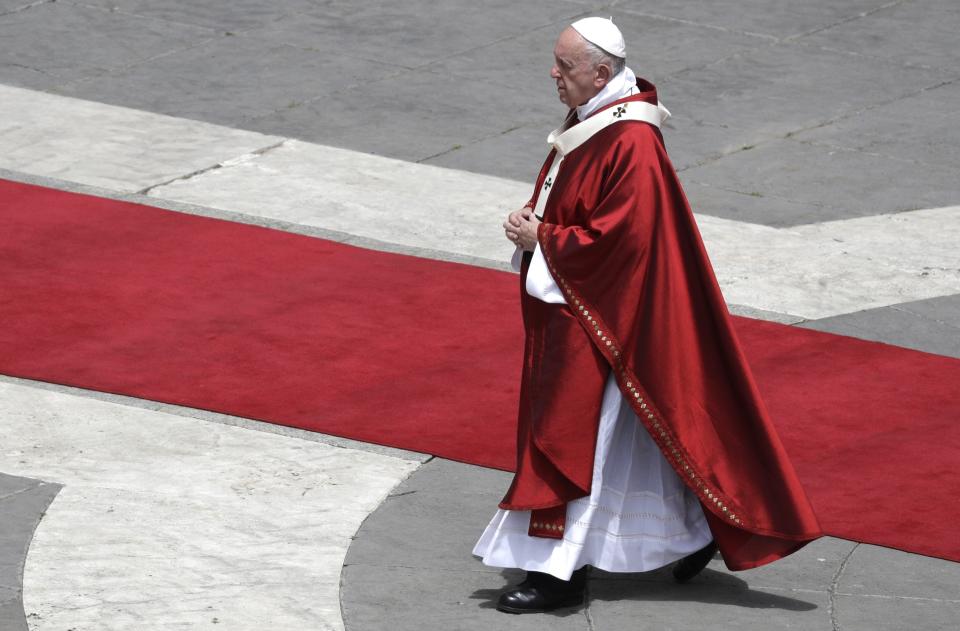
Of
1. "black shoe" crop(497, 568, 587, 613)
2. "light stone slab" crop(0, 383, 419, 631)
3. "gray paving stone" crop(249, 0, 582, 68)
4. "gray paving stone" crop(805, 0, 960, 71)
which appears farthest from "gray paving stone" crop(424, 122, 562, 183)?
"black shoe" crop(497, 568, 587, 613)

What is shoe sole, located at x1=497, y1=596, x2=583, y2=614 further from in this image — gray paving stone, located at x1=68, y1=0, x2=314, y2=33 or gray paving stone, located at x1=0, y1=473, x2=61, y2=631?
gray paving stone, located at x1=68, y1=0, x2=314, y2=33

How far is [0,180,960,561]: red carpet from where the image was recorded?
693 centimetres

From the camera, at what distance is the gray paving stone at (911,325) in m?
8.35

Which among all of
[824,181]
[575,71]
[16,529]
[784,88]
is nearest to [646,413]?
[575,71]

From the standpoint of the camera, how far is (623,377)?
18.1 ft

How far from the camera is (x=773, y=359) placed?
26.4ft

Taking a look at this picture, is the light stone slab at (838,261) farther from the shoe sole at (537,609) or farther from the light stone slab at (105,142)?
the shoe sole at (537,609)

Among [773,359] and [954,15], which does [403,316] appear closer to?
[773,359]

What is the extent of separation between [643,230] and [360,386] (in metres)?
2.46

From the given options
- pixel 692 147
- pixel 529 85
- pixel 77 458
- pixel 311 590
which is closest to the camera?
pixel 311 590

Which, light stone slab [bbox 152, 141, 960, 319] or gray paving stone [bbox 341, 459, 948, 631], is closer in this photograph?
gray paving stone [bbox 341, 459, 948, 631]

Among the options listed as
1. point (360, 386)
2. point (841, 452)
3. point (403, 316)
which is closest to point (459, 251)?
point (403, 316)

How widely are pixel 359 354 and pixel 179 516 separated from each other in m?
1.79

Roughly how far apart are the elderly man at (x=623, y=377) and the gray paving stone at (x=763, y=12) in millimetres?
8461
